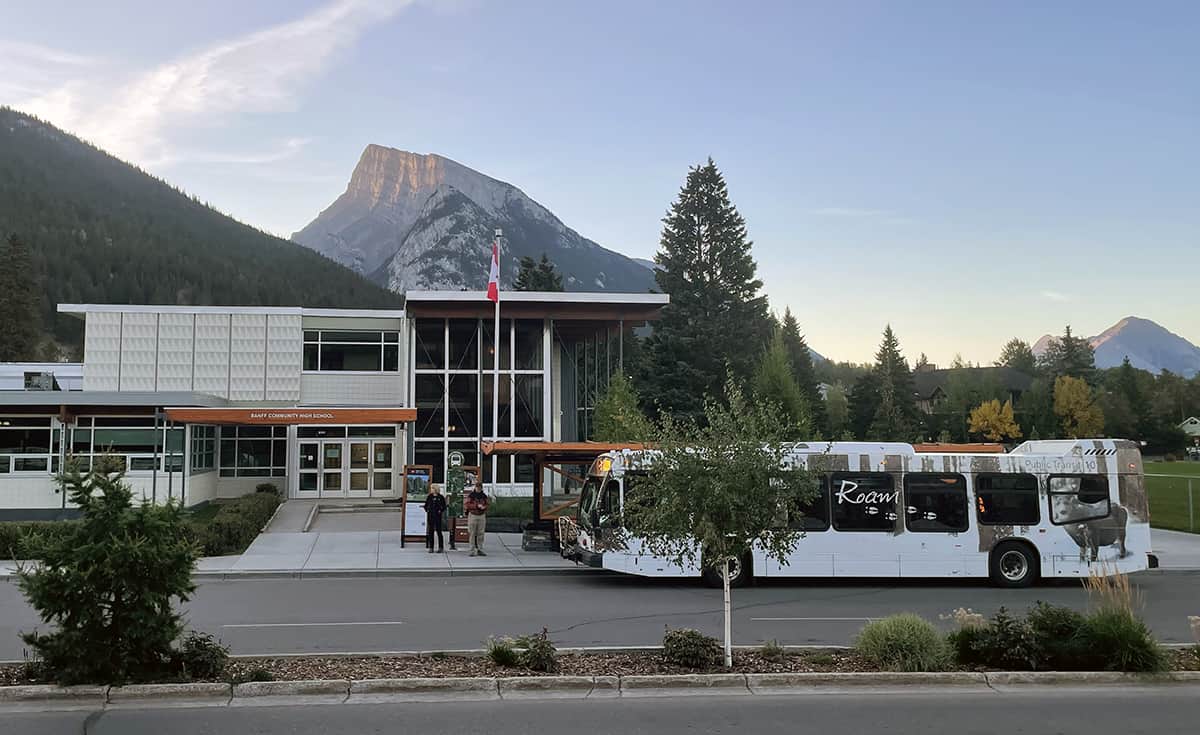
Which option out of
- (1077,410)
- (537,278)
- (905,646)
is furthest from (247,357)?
(1077,410)

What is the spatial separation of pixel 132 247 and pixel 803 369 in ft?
278

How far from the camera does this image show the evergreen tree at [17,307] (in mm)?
73750

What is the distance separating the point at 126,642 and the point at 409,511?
50.0 feet

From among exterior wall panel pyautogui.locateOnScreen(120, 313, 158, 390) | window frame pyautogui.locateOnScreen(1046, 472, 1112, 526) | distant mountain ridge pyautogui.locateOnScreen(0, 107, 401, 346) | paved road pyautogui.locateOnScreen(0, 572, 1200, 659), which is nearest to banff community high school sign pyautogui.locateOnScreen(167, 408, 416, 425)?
exterior wall panel pyautogui.locateOnScreen(120, 313, 158, 390)

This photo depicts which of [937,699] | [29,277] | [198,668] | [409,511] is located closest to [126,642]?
[198,668]

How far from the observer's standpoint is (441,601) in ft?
51.0

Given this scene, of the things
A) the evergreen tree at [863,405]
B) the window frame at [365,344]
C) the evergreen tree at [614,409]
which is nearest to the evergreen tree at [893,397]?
the evergreen tree at [863,405]

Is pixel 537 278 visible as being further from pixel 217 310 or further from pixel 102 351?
pixel 102 351

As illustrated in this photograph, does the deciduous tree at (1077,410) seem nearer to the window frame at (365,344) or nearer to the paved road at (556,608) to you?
the window frame at (365,344)

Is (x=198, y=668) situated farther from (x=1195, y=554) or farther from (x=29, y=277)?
(x=29, y=277)

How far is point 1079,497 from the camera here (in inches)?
731

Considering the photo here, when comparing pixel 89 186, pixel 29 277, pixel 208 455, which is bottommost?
pixel 208 455

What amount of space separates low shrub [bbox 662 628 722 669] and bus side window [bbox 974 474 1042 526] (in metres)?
10.8

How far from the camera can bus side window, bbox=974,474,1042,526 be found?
1831 centimetres
